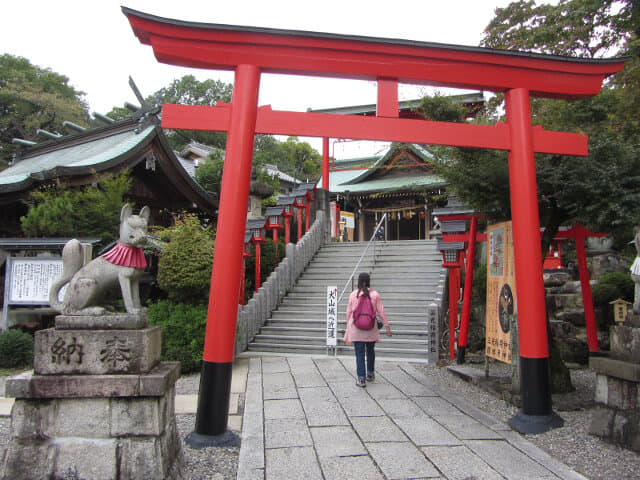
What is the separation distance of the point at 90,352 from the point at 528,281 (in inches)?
173

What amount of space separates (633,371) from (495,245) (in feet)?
8.49

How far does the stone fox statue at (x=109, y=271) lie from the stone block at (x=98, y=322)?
0.12 m

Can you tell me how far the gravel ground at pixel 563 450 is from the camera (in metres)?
3.73

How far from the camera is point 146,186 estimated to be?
12.4 metres

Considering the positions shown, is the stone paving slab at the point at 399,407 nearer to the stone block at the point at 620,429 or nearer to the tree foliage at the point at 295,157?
the stone block at the point at 620,429

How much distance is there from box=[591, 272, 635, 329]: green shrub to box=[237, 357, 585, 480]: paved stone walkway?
4.72 m

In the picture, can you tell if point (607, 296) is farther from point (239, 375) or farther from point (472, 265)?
point (239, 375)

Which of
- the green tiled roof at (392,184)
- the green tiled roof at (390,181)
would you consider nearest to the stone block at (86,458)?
the green tiled roof at (390,181)

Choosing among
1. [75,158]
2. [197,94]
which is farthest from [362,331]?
[197,94]

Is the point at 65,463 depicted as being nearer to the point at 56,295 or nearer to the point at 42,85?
the point at 56,295

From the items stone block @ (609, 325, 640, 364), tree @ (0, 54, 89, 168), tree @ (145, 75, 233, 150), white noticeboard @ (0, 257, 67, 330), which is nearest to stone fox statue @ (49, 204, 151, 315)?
stone block @ (609, 325, 640, 364)

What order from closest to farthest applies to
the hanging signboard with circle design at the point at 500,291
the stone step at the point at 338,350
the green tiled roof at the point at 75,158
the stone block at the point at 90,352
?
1. the stone block at the point at 90,352
2. the hanging signboard with circle design at the point at 500,291
3. the stone step at the point at 338,350
4. the green tiled roof at the point at 75,158

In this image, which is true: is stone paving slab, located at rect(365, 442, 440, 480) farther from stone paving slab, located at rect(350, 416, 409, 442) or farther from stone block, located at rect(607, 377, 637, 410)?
stone block, located at rect(607, 377, 637, 410)

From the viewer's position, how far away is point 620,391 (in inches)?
168
